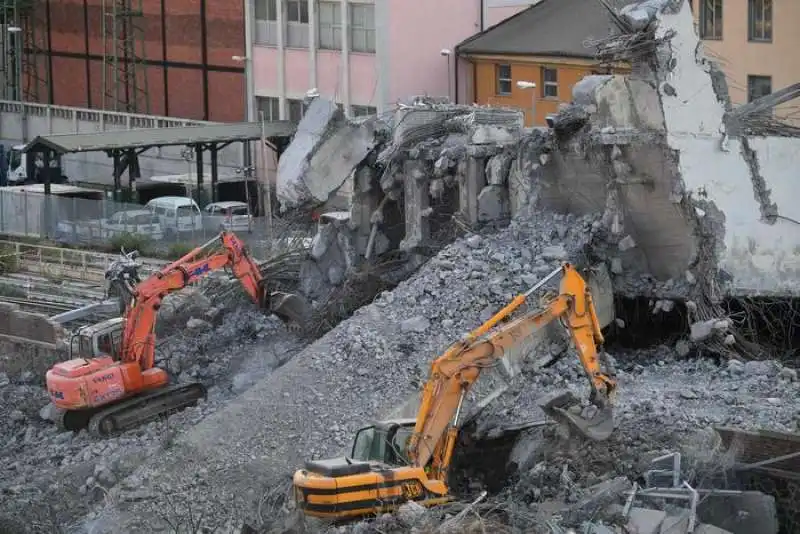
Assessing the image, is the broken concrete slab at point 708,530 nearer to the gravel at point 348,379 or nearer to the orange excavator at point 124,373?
the gravel at point 348,379

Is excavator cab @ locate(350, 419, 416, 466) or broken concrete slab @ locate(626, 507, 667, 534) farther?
excavator cab @ locate(350, 419, 416, 466)

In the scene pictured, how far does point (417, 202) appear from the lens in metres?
26.0

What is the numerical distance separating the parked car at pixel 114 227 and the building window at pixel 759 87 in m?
13.5

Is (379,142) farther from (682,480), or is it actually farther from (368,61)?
(368,61)

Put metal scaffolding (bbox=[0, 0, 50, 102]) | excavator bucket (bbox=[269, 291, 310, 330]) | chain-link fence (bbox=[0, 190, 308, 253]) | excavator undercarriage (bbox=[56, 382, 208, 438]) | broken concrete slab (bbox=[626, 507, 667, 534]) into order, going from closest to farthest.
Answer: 1. broken concrete slab (bbox=[626, 507, 667, 534])
2. excavator undercarriage (bbox=[56, 382, 208, 438])
3. excavator bucket (bbox=[269, 291, 310, 330])
4. chain-link fence (bbox=[0, 190, 308, 253])
5. metal scaffolding (bbox=[0, 0, 50, 102])

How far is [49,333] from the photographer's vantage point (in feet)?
88.7

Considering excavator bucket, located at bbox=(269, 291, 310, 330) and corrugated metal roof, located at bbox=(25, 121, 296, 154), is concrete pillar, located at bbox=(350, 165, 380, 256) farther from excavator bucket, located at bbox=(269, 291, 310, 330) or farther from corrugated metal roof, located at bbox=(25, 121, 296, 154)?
corrugated metal roof, located at bbox=(25, 121, 296, 154)

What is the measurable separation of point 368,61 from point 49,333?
59.1ft

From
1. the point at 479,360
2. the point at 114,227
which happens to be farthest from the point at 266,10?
the point at 479,360

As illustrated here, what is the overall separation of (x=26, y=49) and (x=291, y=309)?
3347cm

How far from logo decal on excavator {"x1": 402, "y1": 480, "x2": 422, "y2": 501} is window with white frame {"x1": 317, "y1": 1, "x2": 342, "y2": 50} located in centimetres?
2813

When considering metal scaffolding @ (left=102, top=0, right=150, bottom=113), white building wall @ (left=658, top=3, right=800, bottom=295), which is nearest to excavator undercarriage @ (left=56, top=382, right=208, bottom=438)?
white building wall @ (left=658, top=3, right=800, bottom=295)

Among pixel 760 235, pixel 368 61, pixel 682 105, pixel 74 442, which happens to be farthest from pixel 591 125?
pixel 368 61

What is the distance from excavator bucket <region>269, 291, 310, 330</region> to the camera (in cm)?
2586
